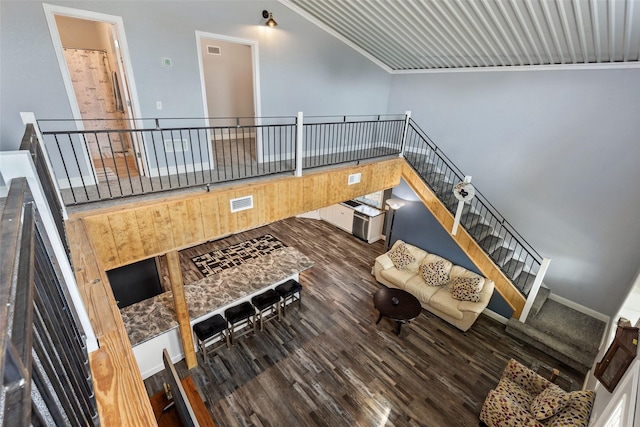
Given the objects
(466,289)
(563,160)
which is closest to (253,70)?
(466,289)

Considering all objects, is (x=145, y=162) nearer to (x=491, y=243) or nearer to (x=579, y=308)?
(x=491, y=243)

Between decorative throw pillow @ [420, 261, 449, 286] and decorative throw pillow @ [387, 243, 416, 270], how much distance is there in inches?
19.0

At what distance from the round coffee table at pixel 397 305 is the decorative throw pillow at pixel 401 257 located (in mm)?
905

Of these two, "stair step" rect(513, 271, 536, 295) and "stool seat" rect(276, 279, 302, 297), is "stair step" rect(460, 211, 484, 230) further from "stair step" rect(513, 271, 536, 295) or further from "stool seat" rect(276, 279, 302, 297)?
"stool seat" rect(276, 279, 302, 297)

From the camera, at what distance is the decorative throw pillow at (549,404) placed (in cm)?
356

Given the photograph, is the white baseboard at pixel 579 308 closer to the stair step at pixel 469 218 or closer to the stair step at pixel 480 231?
the stair step at pixel 480 231

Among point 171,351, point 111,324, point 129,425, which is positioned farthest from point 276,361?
point 129,425

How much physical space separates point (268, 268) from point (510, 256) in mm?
5502

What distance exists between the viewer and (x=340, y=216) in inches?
399

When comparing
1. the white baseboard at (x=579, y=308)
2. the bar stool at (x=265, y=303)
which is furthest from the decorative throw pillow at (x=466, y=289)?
the bar stool at (x=265, y=303)

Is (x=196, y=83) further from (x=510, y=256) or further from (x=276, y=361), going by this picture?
(x=510, y=256)

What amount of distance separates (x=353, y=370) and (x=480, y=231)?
4.20 metres

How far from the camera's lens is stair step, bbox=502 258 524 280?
625cm

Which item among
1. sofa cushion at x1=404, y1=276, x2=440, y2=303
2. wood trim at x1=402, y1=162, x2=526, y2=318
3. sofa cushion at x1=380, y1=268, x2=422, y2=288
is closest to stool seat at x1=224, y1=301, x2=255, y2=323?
sofa cushion at x1=380, y1=268, x2=422, y2=288
